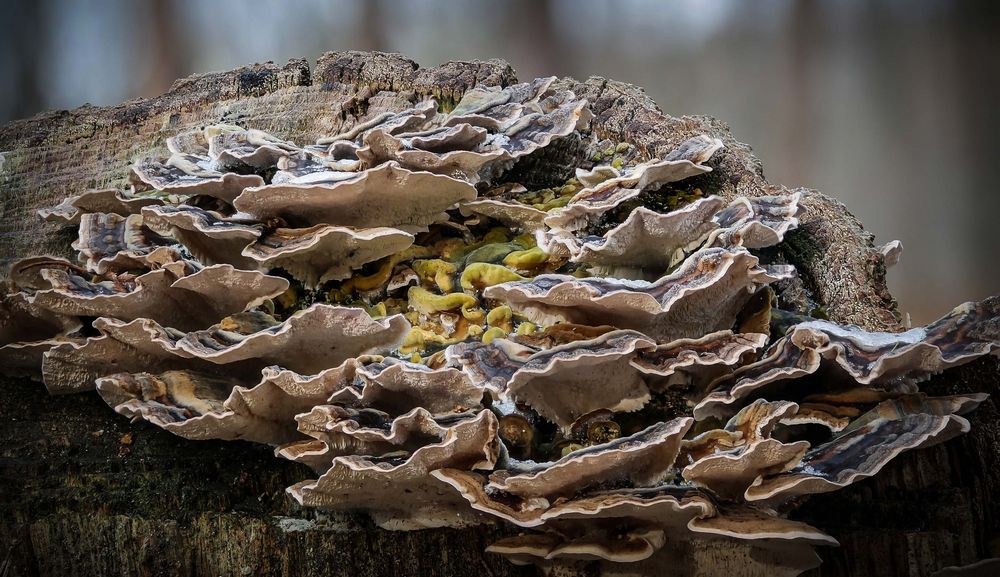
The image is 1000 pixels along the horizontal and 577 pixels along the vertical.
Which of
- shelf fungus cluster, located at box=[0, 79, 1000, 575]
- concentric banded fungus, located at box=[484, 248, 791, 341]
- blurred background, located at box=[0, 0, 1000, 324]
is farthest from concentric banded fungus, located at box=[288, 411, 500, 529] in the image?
blurred background, located at box=[0, 0, 1000, 324]

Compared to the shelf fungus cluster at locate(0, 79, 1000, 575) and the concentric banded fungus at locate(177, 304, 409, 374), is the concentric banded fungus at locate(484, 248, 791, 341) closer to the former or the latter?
the shelf fungus cluster at locate(0, 79, 1000, 575)

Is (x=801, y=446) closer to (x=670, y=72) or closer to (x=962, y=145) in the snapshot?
(x=962, y=145)

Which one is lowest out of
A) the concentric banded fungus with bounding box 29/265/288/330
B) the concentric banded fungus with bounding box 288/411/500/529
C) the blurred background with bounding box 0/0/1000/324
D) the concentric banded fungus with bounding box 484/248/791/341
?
the concentric banded fungus with bounding box 288/411/500/529

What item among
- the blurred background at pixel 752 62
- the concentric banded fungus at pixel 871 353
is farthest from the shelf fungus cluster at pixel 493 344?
the blurred background at pixel 752 62

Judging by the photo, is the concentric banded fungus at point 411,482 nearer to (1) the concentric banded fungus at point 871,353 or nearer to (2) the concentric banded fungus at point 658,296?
(2) the concentric banded fungus at point 658,296

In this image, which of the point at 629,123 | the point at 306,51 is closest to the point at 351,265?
the point at 629,123

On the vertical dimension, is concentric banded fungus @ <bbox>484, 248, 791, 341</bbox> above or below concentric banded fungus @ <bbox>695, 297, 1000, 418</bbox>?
above

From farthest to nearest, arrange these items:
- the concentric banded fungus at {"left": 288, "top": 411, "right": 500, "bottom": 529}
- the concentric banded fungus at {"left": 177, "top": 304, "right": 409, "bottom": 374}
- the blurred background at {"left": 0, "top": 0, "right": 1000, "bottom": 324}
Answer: the blurred background at {"left": 0, "top": 0, "right": 1000, "bottom": 324} < the concentric banded fungus at {"left": 177, "top": 304, "right": 409, "bottom": 374} < the concentric banded fungus at {"left": 288, "top": 411, "right": 500, "bottom": 529}
